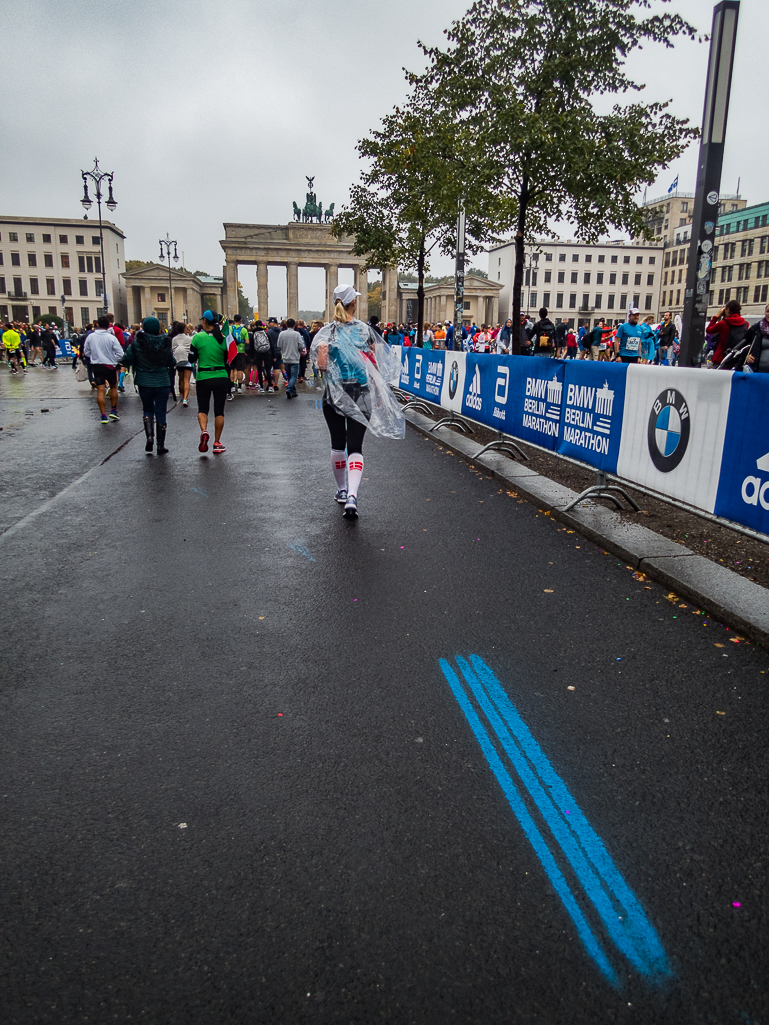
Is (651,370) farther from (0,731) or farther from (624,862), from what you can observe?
(0,731)

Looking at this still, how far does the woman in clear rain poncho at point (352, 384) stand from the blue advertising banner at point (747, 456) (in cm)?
288

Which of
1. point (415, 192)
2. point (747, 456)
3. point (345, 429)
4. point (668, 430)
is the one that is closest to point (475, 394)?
point (345, 429)

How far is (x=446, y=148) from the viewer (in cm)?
1950

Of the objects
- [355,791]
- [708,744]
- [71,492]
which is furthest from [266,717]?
[71,492]

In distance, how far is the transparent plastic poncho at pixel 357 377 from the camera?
693 cm

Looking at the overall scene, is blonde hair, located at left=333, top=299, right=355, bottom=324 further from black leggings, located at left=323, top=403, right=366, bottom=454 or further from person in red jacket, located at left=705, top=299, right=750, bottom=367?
person in red jacket, located at left=705, top=299, right=750, bottom=367

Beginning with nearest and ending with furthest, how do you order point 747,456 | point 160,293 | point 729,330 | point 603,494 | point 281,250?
point 747,456, point 603,494, point 729,330, point 281,250, point 160,293

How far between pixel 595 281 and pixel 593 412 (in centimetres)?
12407

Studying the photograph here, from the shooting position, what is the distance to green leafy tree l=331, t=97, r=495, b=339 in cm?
1728

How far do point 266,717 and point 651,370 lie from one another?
454 centimetres

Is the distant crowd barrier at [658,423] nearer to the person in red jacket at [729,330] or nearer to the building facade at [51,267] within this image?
the person in red jacket at [729,330]

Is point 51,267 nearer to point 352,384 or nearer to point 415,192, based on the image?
point 415,192

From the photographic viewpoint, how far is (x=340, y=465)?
24.5 feet

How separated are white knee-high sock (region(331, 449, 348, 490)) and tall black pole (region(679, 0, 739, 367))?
3.95 meters
